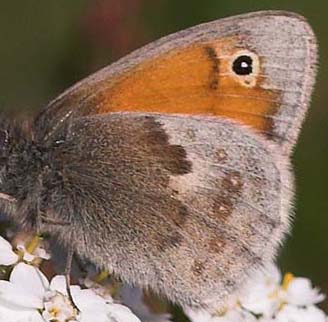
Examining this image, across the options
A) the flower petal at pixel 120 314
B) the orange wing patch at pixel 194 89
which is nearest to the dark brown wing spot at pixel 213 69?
the orange wing patch at pixel 194 89

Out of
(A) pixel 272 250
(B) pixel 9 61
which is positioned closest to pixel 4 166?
(A) pixel 272 250

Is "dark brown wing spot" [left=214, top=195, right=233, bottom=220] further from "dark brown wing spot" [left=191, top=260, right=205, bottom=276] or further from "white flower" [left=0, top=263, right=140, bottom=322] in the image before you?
"white flower" [left=0, top=263, right=140, bottom=322]

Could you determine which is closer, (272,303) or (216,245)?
(216,245)

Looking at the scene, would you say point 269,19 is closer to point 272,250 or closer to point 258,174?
point 258,174

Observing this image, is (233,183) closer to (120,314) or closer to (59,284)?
(120,314)

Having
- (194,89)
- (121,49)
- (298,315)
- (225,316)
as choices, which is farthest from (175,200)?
(121,49)
